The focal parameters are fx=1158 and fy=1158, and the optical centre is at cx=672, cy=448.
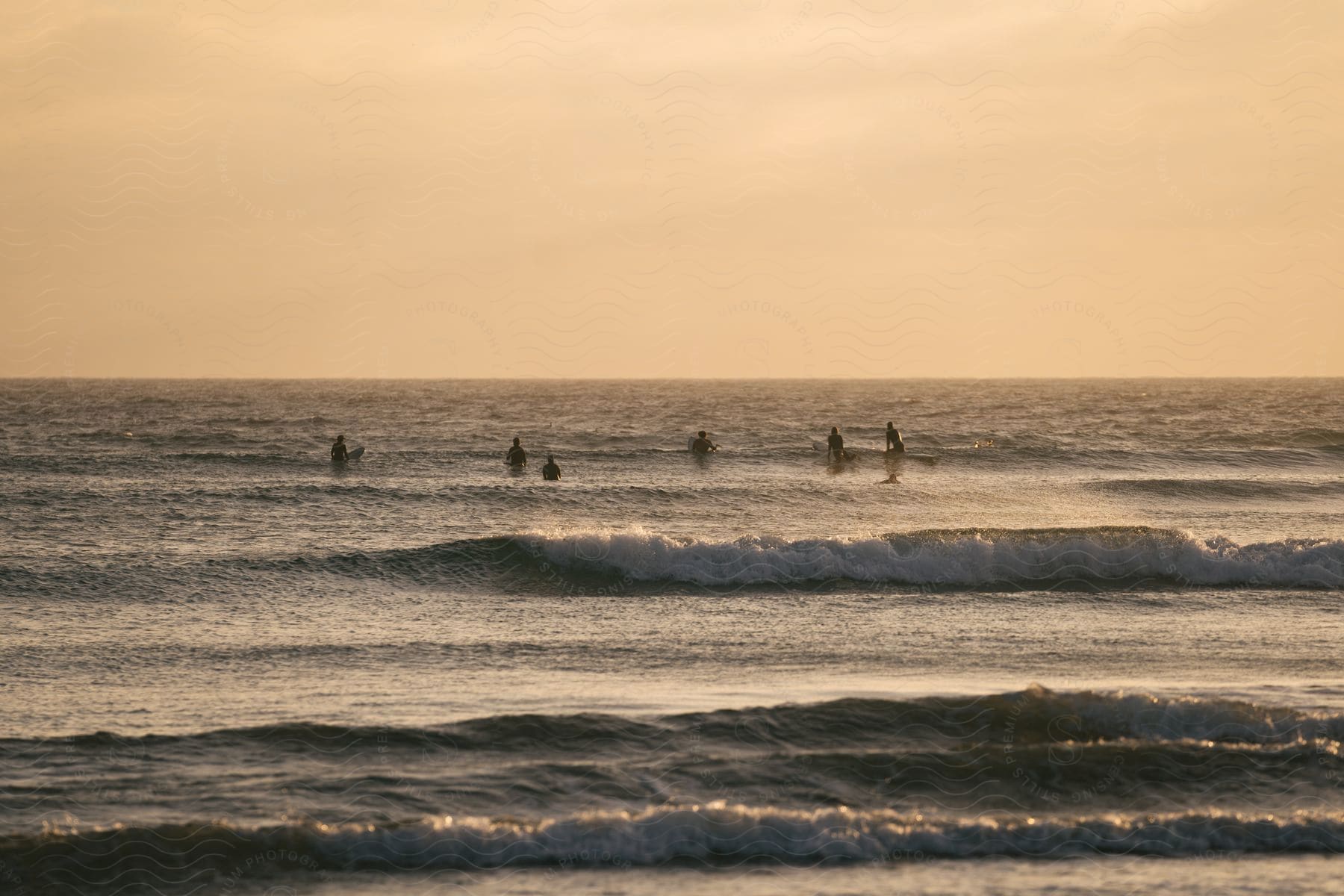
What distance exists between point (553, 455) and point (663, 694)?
1152 inches

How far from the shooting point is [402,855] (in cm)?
907

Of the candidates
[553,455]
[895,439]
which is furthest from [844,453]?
[553,455]

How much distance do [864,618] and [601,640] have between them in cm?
420

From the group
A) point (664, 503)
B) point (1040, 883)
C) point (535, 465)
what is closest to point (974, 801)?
point (1040, 883)

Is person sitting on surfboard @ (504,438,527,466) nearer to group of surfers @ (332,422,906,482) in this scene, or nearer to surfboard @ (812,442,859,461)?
group of surfers @ (332,422,906,482)

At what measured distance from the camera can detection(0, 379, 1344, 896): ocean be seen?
9.09m

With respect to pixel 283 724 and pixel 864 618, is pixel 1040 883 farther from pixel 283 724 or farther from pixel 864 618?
pixel 864 618

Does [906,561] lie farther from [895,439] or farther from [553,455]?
[553,455]

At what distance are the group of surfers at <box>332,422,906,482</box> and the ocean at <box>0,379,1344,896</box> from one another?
4.20 metres

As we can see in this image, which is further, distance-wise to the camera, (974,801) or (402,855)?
(974,801)

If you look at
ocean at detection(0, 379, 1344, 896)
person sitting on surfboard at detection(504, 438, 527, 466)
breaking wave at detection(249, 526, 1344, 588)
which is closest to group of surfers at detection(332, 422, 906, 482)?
person sitting on surfboard at detection(504, 438, 527, 466)

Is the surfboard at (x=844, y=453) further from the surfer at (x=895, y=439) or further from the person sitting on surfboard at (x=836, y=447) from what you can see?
the surfer at (x=895, y=439)

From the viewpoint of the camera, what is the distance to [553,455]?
4181cm

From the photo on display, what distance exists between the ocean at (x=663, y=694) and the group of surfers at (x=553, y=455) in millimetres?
4201
